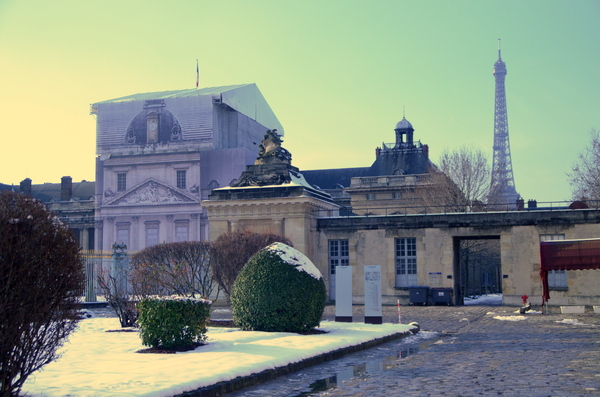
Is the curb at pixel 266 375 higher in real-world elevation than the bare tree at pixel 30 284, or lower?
lower

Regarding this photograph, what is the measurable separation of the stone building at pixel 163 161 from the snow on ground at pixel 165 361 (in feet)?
164

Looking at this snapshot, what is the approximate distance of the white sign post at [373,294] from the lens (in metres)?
18.6

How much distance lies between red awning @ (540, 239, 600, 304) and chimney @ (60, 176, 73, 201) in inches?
2510

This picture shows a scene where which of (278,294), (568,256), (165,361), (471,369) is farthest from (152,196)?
(471,369)

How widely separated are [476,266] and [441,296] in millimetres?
22448

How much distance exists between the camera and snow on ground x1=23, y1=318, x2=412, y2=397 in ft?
26.4

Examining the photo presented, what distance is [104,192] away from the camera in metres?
68.1

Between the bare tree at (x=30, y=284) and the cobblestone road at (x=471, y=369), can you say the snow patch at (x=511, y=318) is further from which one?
the bare tree at (x=30, y=284)

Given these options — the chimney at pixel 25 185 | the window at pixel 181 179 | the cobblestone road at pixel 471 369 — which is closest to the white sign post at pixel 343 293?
the cobblestone road at pixel 471 369

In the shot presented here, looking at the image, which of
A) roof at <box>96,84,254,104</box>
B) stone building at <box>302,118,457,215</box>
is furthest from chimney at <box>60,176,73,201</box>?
stone building at <box>302,118,457,215</box>

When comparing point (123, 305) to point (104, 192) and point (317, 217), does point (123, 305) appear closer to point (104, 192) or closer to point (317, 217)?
point (317, 217)

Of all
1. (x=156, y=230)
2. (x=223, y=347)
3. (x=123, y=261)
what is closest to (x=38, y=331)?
(x=223, y=347)

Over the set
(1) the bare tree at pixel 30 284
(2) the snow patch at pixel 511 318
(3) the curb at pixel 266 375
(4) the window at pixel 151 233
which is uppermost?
(4) the window at pixel 151 233

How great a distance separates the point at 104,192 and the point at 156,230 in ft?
22.0
